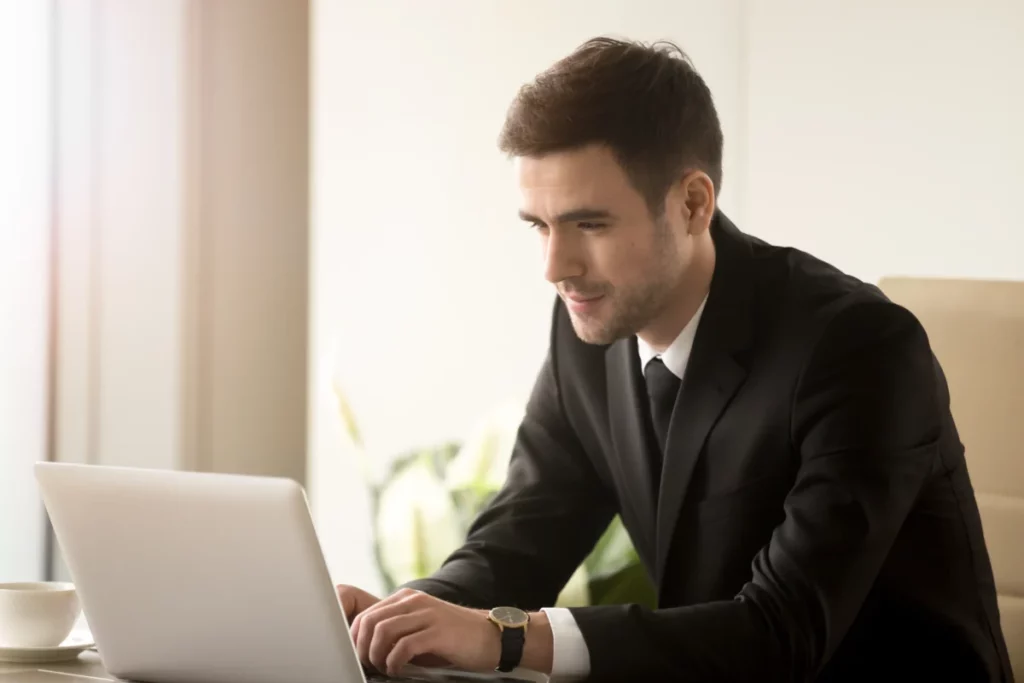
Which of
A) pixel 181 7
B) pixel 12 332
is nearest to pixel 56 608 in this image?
pixel 12 332

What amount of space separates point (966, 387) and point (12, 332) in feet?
5.57

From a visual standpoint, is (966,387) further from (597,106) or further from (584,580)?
(584,580)

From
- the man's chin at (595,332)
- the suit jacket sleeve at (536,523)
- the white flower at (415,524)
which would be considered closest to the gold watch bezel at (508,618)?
the suit jacket sleeve at (536,523)

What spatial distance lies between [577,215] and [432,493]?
113cm

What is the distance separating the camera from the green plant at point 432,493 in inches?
103

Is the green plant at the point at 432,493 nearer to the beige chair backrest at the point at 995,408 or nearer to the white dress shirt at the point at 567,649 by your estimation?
the beige chair backrest at the point at 995,408

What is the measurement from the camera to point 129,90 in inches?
100

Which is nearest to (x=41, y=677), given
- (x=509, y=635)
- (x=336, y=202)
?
(x=509, y=635)

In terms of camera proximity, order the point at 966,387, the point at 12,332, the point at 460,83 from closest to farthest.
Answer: the point at 966,387 → the point at 12,332 → the point at 460,83

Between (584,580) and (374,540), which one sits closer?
(584,580)

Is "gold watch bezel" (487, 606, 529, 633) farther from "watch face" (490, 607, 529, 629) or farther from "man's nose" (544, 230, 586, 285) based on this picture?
"man's nose" (544, 230, 586, 285)

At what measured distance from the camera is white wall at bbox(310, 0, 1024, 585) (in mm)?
2014

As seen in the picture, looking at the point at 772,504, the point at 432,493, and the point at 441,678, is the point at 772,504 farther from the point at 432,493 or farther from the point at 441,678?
the point at 432,493

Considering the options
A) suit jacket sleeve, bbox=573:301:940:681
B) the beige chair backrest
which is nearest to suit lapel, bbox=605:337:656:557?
suit jacket sleeve, bbox=573:301:940:681
